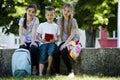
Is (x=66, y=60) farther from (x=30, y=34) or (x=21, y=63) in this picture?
(x=30, y=34)

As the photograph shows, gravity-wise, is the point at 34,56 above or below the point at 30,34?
below

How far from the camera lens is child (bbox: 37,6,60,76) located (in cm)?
781

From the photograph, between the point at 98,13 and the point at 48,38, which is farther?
the point at 98,13

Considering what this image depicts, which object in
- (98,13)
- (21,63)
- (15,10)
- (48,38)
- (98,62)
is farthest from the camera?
(98,13)

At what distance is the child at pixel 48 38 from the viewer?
7.81m

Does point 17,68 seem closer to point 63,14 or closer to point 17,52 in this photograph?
point 17,52

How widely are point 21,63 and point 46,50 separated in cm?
54

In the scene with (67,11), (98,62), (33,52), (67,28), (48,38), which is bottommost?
(98,62)

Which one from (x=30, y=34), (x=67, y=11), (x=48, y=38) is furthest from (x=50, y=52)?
(x=67, y=11)

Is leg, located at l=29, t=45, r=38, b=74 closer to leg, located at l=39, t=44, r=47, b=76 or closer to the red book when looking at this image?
leg, located at l=39, t=44, r=47, b=76

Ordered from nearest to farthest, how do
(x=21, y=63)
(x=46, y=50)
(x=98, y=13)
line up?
(x=21, y=63) < (x=46, y=50) < (x=98, y=13)

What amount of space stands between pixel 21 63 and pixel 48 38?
0.81 metres

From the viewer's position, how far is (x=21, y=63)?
25.1 feet

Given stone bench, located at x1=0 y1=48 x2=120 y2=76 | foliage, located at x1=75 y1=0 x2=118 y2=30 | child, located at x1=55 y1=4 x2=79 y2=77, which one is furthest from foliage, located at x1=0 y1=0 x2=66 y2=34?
child, located at x1=55 y1=4 x2=79 y2=77
